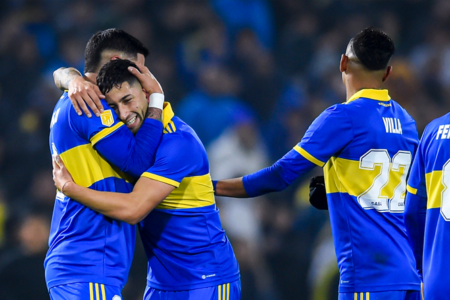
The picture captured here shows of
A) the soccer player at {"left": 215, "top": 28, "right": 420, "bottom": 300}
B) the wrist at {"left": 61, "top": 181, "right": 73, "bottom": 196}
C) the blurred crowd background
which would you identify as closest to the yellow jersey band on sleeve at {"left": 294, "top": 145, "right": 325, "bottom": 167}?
the soccer player at {"left": 215, "top": 28, "right": 420, "bottom": 300}

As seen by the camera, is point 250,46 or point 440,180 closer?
point 440,180

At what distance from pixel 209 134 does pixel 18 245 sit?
2.70 metres

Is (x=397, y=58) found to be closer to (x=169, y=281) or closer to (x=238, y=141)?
(x=238, y=141)

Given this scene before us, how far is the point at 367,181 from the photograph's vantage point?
2.99 meters

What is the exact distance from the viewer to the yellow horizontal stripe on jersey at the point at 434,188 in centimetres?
246

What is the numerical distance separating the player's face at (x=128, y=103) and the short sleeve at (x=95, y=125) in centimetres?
10

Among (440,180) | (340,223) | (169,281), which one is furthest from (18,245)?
(440,180)

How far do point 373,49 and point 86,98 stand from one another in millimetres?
1693

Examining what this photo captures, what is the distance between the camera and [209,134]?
7.05 metres

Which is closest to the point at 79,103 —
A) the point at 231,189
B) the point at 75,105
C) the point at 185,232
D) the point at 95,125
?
the point at 75,105

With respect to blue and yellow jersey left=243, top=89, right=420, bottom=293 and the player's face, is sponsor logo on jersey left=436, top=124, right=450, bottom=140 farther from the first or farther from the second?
the player's face

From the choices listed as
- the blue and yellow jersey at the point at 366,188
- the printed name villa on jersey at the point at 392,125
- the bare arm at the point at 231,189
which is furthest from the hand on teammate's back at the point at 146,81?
the printed name villa on jersey at the point at 392,125

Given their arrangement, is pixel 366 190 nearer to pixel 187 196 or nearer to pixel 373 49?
pixel 373 49

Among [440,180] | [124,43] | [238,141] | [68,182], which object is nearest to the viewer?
[440,180]
